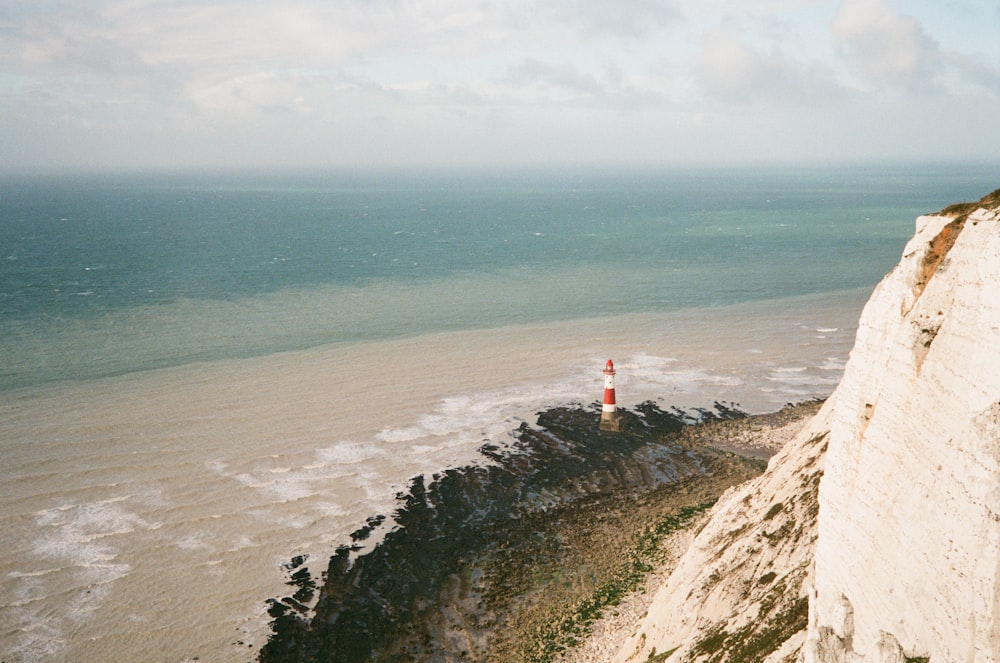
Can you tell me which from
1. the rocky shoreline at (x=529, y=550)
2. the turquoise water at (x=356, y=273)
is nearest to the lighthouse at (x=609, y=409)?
the rocky shoreline at (x=529, y=550)

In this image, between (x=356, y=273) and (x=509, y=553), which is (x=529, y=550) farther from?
(x=356, y=273)

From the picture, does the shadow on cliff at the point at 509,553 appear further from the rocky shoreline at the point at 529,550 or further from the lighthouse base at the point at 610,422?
the lighthouse base at the point at 610,422

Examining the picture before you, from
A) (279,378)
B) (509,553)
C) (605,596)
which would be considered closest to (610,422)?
(509,553)

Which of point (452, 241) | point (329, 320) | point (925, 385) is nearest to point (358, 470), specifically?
point (925, 385)

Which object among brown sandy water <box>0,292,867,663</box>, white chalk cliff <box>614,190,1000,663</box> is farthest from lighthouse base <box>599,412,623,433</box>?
white chalk cliff <box>614,190,1000,663</box>

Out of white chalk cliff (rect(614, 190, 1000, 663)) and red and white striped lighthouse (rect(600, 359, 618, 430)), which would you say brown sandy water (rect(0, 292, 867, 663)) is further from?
white chalk cliff (rect(614, 190, 1000, 663))

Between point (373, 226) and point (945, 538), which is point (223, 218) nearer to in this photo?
point (373, 226)
